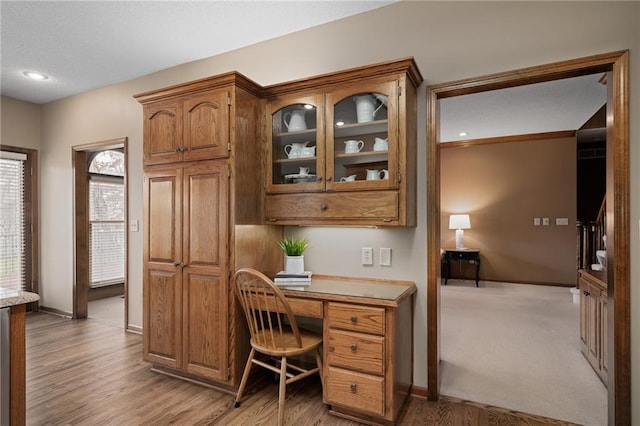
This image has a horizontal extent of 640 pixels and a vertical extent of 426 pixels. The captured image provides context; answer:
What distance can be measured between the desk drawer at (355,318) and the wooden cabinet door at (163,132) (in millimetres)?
1606

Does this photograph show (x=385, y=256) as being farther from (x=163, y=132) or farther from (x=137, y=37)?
(x=137, y=37)

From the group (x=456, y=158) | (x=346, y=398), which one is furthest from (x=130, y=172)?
(x=456, y=158)

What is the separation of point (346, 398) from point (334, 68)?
2349 mm

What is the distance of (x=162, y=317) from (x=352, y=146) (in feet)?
6.37

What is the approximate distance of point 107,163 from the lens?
17.6ft

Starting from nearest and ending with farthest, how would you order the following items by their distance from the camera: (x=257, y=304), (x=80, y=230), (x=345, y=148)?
(x=257, y=304) → (x=345, y=148) → (x=80, y=230)

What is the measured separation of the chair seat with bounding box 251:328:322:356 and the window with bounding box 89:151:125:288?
4137 millimetres

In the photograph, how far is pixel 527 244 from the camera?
21.7 feet

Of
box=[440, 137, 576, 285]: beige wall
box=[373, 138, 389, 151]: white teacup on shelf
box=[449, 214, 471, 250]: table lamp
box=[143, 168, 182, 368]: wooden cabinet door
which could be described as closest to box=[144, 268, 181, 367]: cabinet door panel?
box=[143, 168, 182, 368]: wooden cabinet door

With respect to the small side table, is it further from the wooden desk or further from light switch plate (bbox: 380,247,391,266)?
the wooden desk

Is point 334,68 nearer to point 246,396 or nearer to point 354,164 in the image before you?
point 354,164

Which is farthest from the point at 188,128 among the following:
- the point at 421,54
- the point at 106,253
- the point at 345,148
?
the point at 106,253

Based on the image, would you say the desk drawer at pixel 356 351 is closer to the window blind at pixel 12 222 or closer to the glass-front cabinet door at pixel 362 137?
the glass-front cabinet door at pixel 362 137

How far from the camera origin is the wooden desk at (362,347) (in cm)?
203
